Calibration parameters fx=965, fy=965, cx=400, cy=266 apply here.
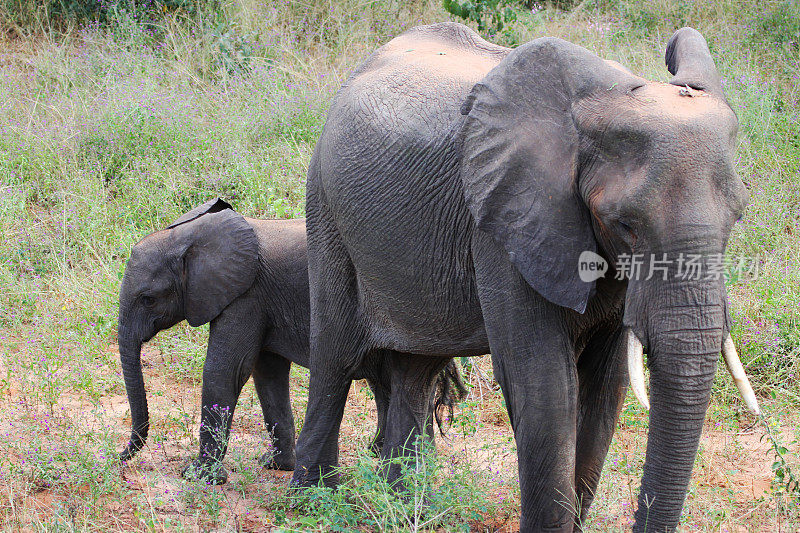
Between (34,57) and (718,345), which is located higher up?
(718,345)

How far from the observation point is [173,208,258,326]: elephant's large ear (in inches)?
205

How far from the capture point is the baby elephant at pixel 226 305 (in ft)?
16.8

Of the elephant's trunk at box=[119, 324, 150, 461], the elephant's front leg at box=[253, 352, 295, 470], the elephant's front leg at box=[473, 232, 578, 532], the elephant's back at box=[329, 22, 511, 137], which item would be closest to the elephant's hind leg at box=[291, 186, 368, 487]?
the elephant's back at box=[329, 22, 511, 137]

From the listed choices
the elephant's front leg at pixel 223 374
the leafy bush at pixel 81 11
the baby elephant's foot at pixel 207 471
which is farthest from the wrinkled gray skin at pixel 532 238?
the leafy bush at pixel 81 11

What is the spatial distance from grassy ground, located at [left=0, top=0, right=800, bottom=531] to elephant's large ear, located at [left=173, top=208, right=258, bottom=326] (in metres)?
0.72

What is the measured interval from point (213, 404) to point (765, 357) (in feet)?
10.4

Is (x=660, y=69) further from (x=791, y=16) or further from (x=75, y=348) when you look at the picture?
(x=75, y=348)

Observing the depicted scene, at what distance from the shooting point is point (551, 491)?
3.42 metres

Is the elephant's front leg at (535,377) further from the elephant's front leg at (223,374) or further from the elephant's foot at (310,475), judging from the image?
the elephant's front leg at (223,374)

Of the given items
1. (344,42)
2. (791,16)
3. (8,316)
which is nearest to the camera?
(8,316)

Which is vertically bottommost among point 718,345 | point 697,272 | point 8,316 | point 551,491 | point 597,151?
point 8,316

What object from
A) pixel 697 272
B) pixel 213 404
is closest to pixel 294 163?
pixel 213 404

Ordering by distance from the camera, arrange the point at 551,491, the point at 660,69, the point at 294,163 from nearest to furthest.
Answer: the point at 551,491 < the point at 294,163 < the point at 660,69

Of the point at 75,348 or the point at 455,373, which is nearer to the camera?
the point at 455,373
